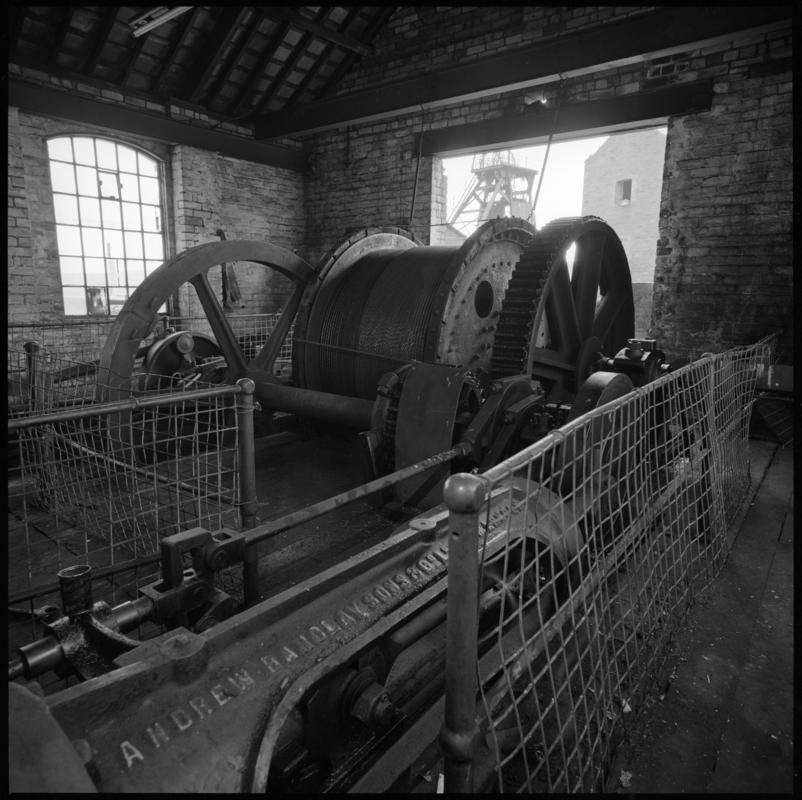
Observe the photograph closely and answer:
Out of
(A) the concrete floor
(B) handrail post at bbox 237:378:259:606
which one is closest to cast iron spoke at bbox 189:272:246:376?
(B) handrail post at bbox 237:378:259:606

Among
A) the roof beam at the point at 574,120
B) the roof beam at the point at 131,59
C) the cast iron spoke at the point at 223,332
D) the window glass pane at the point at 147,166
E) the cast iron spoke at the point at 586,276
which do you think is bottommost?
the cast iron spoke at the point at 223,332

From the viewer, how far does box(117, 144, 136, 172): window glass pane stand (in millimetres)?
9172

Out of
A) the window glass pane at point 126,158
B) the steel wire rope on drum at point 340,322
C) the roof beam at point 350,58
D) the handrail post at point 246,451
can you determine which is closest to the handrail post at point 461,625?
the handrail post at point 246,451

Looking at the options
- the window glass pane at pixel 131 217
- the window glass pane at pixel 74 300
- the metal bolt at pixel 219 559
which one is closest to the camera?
the metal bolt at pixel 219 559

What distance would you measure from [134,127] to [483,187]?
25.1m

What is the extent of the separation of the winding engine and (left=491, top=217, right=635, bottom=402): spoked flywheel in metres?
0.02

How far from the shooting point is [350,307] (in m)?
5.30

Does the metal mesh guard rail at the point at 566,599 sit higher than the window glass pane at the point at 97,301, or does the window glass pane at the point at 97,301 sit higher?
the window glass pane at the point at 97,301

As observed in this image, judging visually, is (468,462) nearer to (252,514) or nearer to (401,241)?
(252,514)

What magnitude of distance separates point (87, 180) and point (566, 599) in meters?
9.32

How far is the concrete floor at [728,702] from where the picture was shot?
76.2 inches

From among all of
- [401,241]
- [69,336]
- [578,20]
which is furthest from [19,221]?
[578,20]

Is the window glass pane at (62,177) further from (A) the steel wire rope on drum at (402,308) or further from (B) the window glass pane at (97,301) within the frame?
(A) the steel wire rope on drum at (402,308)

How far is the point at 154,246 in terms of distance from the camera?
9836 mm
